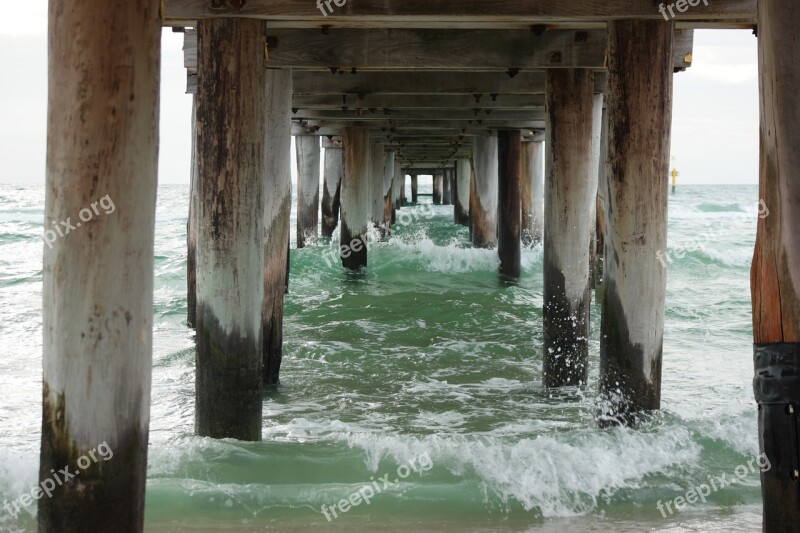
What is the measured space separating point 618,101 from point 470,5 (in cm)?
105

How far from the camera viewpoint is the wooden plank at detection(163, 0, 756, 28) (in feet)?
17.0

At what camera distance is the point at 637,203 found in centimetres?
513

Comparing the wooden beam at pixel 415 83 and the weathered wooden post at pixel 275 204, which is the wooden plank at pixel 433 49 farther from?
→ the wooden beam at pixel 415 83

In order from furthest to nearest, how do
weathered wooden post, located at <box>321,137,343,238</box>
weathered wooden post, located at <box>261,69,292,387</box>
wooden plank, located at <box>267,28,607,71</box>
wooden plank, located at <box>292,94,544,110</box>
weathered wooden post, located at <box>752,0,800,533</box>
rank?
weathered wooden post, located at <box>321,137,343,238</box>, wooden plank, located at <box>292,94,544,110</box>, weathered wooden post, located at <box>261,69,292,387</box>, wooden plank, located at <box>267,28,607,71</box>, weathered wooden post, located at <box>752,0,800,533</box>

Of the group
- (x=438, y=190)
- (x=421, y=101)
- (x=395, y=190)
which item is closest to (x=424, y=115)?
(x=421, y=101)

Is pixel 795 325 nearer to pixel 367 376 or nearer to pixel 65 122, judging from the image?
pixel 65 122

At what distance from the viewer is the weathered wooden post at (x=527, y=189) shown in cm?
1716

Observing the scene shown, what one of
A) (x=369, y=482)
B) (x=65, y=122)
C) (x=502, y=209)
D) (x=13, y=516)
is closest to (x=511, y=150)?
(x=502, y=209)

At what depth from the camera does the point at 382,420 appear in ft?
20.7

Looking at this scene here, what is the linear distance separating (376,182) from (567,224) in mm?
12311

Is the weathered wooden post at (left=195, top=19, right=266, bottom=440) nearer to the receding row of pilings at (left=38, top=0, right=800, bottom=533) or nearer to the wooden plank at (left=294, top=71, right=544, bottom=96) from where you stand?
the receding row of pilings at (left=38, top=0, right=800, bottom=533)

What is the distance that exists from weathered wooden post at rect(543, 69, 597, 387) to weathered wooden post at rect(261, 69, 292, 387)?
6.68ft

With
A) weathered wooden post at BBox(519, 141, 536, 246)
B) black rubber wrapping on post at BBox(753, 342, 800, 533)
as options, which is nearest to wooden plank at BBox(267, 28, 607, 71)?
black rubber wrapping on post at BBox(753, 342, 800, 533)

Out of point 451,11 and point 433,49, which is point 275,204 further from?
point 451,11
